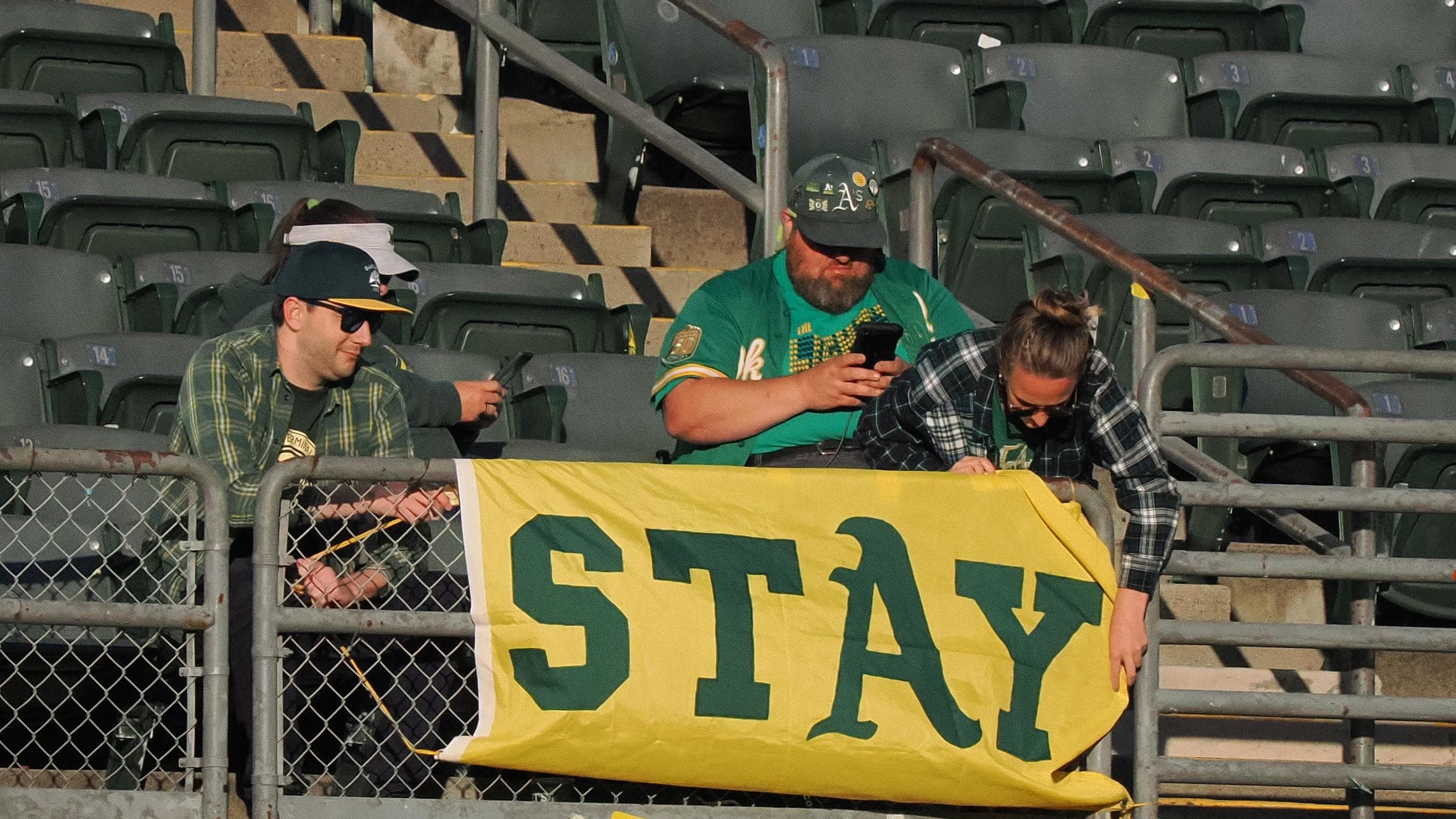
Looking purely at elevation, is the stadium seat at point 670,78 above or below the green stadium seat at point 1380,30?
below

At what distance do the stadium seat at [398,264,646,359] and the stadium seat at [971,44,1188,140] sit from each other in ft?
8.16

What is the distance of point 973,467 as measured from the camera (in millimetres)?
4320

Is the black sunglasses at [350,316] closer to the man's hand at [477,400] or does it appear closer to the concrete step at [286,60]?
the man's hand at [477,400]

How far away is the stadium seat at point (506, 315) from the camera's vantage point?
6109 millimetres

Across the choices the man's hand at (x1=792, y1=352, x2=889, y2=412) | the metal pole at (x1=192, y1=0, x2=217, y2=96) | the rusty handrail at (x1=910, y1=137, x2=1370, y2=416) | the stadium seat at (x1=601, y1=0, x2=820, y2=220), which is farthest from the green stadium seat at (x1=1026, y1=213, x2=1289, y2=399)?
the metal pole at (x1=192, y1=0, x2=217, y2=96)

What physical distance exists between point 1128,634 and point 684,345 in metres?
1.32

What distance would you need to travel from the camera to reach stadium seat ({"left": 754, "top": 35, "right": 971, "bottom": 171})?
769cm

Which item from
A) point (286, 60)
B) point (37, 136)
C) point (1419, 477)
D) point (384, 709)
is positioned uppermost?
point (286, 60)

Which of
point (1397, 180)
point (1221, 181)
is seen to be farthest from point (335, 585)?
point (1397, 180)

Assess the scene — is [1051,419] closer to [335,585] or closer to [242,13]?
[335,585]

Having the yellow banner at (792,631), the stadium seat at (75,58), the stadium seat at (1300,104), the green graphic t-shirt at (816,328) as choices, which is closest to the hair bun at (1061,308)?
the yellow banner at (792,631)

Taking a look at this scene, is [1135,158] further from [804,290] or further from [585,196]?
[804,290]

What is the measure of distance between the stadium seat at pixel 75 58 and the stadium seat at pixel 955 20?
293 cm

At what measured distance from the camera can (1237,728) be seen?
513cm
